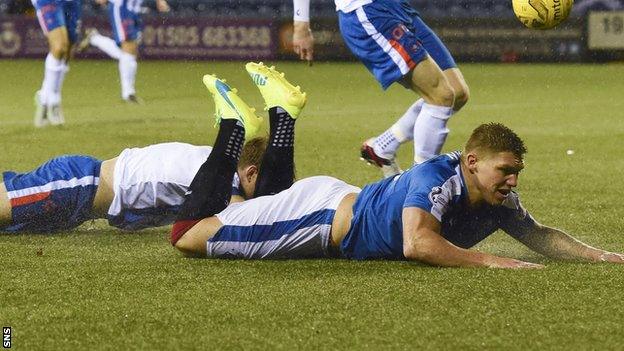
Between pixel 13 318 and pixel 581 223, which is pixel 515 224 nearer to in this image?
pixel 581 223

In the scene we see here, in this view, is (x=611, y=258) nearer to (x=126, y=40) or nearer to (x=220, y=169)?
(x=220, y=169)

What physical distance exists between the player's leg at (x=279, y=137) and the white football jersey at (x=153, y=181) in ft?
0.58

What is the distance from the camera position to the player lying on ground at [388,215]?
214 inches

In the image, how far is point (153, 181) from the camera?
6.39 meters

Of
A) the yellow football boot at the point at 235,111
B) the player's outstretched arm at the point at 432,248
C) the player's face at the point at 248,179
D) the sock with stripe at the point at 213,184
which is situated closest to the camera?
the player's outstretched arm at the point at 432,248

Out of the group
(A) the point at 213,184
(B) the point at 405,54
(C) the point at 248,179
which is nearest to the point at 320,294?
(A) the point at 213,184

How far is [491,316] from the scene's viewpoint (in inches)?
184

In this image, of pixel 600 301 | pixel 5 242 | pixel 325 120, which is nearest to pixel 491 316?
pixel 600 301

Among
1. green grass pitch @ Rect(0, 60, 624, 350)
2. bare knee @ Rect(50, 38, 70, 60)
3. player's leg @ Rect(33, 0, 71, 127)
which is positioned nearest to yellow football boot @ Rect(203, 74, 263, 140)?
green grass pitch @ Rect(0, 60, 624, 350)

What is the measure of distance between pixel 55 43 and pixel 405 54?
6.73 m

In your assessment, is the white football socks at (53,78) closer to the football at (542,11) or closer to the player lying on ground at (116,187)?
the football at (542,11)

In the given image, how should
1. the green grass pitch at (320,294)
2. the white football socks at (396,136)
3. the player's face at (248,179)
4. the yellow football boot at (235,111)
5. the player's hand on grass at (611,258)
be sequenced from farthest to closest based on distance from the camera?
1. the white football socks at (396,136)
2. the player's face at (248,179)
3. the yellow football boot at (235,111)
4. the player's hand on grass at (611,258)
5. the green grass pitch at (320,294)

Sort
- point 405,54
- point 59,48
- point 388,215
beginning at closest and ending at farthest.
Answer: point 388,215 → point 405,54 → point 59,48

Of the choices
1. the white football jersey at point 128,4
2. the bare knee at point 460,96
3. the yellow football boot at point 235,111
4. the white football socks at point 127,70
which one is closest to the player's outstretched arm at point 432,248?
the yellow football boot at point 235,111
